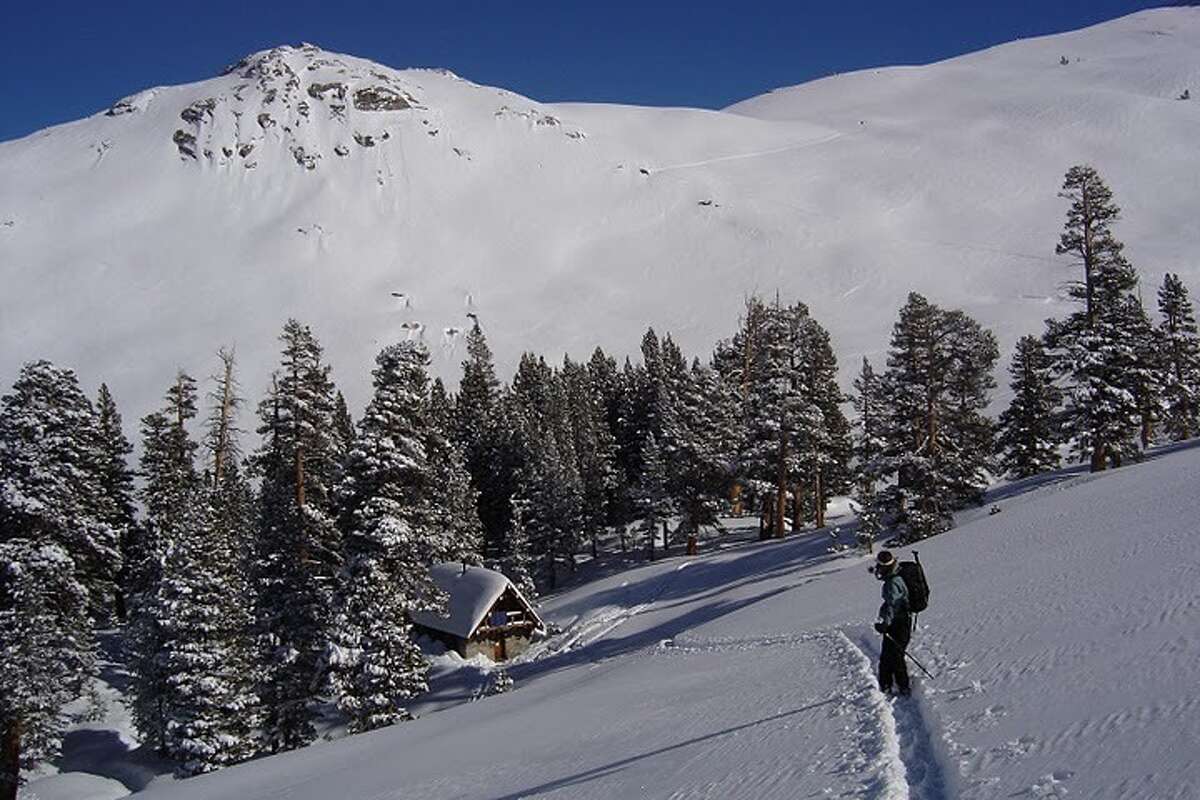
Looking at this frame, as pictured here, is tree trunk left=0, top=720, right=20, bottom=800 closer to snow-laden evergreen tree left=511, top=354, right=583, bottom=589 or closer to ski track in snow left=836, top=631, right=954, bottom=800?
ski track in snow left=836, top=631, right=954, bottom=800

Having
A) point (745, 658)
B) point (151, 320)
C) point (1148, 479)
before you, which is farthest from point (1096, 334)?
point (151, 320)

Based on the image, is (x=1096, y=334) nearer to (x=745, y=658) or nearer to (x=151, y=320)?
(x=745, y=658)

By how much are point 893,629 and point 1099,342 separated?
27609mm

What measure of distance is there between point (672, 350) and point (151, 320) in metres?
106

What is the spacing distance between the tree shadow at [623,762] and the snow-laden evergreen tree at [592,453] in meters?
50.0

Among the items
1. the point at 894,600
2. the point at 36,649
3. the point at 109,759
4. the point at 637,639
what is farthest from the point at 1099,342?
the point at 109,759

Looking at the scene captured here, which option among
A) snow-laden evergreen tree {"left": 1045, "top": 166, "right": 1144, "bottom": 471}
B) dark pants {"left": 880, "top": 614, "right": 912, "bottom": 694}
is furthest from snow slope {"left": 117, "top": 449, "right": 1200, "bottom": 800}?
snow-laden evergreen tree {"left": 1045, "top": 166, "right": 1144, "bottom": 471}

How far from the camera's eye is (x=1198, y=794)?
675cm

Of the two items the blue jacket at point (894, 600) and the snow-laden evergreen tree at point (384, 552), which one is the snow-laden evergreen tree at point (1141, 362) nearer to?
the snow-laden evergreen tree at point (384, 552)

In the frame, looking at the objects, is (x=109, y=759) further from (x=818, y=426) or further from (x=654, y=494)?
(x=818, y=426)

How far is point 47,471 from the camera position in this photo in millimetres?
30359

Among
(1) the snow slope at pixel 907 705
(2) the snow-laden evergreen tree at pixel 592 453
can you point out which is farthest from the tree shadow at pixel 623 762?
(2) the snow-laden evergreen tree at pixel 592 453

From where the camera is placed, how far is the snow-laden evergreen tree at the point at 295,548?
29.3m

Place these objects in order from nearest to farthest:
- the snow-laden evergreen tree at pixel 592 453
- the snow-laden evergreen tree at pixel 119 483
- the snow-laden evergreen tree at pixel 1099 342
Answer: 1. the snow-laden evergreen tree at pixel 1099 342
2. the snow-laden evergreen tree at pixel 119 483
3. the snow-laden evergreen tree at pixel 592 453
